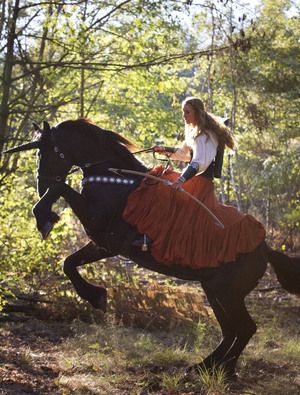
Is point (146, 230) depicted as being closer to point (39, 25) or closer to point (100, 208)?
point (100, 208)

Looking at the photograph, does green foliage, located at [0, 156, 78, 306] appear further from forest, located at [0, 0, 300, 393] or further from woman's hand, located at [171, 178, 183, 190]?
woman's hand, located at [171, 178, 183, 190]

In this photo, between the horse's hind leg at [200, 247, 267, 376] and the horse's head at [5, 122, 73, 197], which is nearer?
the horse's head at [5, 122, 73, 197]

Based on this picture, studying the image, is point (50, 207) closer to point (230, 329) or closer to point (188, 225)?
point (188, 225)

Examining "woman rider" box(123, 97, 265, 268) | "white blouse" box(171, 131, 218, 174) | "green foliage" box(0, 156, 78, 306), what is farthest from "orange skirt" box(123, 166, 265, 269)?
"green foliage" box(0, 156, 78, 306)

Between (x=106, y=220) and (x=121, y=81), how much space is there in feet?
20.5

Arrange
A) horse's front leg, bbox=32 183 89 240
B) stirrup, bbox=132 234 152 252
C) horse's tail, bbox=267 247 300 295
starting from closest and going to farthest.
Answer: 1. horse's front leg, bbox=32 183 89 240
2. stirrup, bbox=132 234 152 252
3. horse's tail, bbox=267 247 300 295

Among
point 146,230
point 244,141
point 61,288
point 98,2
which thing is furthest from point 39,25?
point 244,141

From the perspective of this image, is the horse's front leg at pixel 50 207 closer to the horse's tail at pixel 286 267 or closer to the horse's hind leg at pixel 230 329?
the horse's hind leg at pixel 230 329

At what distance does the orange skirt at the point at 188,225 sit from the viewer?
184 inches

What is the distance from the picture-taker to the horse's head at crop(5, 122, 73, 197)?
463 cm

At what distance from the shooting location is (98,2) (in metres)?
6.52

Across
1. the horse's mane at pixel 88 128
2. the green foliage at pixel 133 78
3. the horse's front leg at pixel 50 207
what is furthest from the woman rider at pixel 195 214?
the green foliage at pixel 133 78

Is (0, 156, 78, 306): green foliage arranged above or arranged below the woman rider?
below

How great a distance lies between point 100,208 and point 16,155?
4.42 metres
